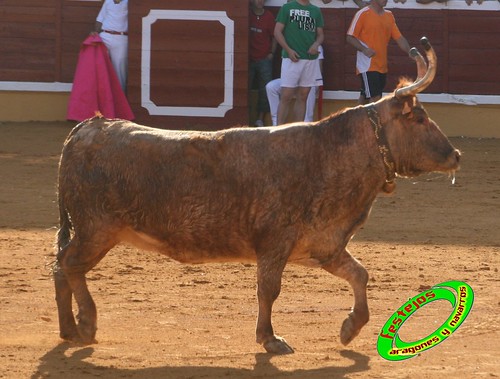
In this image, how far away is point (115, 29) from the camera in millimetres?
13305

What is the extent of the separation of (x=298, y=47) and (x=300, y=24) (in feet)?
0.79

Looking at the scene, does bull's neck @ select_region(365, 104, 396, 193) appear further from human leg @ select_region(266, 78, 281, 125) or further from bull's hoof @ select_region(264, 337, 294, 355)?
human leg @ select_region(266, 78, 281, 125)

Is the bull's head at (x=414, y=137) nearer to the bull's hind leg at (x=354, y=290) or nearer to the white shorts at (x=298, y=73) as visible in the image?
the bull's hind leg at (x=354, y=290)

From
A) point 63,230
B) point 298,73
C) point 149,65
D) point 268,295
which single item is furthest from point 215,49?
point 268,295

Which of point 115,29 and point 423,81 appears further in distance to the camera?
point 115,29

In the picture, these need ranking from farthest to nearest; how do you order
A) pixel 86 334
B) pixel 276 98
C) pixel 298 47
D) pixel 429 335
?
pixel 276 98 < pixel 298 47 < pixel 429 335 < pixel 86 334

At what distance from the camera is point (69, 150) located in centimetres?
548

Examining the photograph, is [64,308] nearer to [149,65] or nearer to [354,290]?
[354,290]

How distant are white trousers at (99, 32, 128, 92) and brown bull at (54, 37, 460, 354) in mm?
8002

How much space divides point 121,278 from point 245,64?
6.65 metres

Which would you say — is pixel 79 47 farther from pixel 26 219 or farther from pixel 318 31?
pixel 26 219

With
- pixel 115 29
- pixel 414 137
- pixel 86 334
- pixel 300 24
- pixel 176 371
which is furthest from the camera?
pixel 115 29

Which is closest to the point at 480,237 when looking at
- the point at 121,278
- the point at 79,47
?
the point at 121,278

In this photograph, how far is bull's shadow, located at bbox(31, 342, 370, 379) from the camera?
485cm
